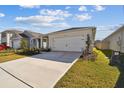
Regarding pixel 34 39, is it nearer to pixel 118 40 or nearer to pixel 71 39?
pixel 71 39

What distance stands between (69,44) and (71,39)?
0.60 m

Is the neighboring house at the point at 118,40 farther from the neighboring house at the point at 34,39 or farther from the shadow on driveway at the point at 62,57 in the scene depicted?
the neighboring house at the point at 34,39

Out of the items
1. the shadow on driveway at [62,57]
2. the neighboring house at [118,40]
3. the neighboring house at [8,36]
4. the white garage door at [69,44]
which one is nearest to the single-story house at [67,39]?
the white garage door at [69,44]

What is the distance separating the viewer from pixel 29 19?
61.6ft

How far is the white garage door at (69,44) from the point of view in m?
17.2

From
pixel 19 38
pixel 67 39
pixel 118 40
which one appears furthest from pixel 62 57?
pixel 19 38

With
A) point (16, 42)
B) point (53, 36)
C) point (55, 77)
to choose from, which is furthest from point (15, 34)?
point (55, 77)

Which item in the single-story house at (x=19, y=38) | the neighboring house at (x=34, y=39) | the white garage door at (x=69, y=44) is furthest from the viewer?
the single-story house at (x=19, y=38)

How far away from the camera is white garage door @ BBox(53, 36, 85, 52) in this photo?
17.2m

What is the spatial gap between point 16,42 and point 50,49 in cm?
1112

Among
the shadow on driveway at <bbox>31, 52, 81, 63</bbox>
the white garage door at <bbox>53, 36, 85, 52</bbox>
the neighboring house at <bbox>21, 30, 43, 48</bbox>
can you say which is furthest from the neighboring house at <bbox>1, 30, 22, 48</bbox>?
the shadow on driveway at <bbox>31, 52, 81, 63</bbox>

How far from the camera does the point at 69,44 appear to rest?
1838cm

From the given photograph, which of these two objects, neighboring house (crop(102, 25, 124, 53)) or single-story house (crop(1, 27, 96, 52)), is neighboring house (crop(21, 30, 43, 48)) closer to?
single-story house (crop(1, 27, 96, 52))

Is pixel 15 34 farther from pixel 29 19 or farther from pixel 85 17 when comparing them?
pixel 85 17
